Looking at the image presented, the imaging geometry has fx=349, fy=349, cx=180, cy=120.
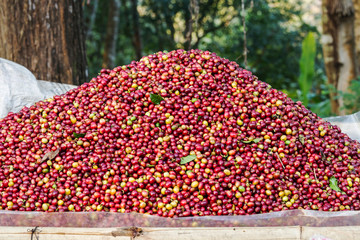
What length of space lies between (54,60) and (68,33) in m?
0.29

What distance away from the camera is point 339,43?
16.3 ft

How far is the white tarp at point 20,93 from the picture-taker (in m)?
2.34

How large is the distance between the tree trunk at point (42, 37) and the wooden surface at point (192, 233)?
1946 millimetres

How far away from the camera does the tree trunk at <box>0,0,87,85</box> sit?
2.97 metres

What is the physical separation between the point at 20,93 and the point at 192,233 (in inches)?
63.7

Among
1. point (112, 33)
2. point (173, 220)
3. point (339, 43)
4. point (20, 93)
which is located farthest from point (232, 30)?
point (173, 220)

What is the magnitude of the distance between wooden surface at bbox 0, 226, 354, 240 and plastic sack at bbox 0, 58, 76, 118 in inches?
44.7

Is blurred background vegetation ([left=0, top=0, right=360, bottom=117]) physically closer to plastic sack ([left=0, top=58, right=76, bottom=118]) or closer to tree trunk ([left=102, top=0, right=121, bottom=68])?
tree trunk ([left=102, top=0, right=121, bottom=68])

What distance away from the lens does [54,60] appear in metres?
3.10

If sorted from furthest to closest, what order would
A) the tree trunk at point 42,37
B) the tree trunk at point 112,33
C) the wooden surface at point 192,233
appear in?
the tree trunk at point 112,33 → the tree trunk at point 42,37 → the wooden surface at point 192,233

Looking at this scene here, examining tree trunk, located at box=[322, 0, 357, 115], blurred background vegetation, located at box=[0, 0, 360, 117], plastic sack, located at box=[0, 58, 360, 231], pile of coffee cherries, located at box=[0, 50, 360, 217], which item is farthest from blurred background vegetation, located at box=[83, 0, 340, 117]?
plastic sack, located at box=[0, 58, 360, 231]

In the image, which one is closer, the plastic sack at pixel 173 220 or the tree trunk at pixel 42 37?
the plastic sack at pixel 173 220

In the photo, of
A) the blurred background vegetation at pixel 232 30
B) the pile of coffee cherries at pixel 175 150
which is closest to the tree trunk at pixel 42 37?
the pile of coffee cherries at pixel 175 150

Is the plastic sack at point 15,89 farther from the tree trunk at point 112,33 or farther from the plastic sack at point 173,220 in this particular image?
the tree trunk at point 112,33
